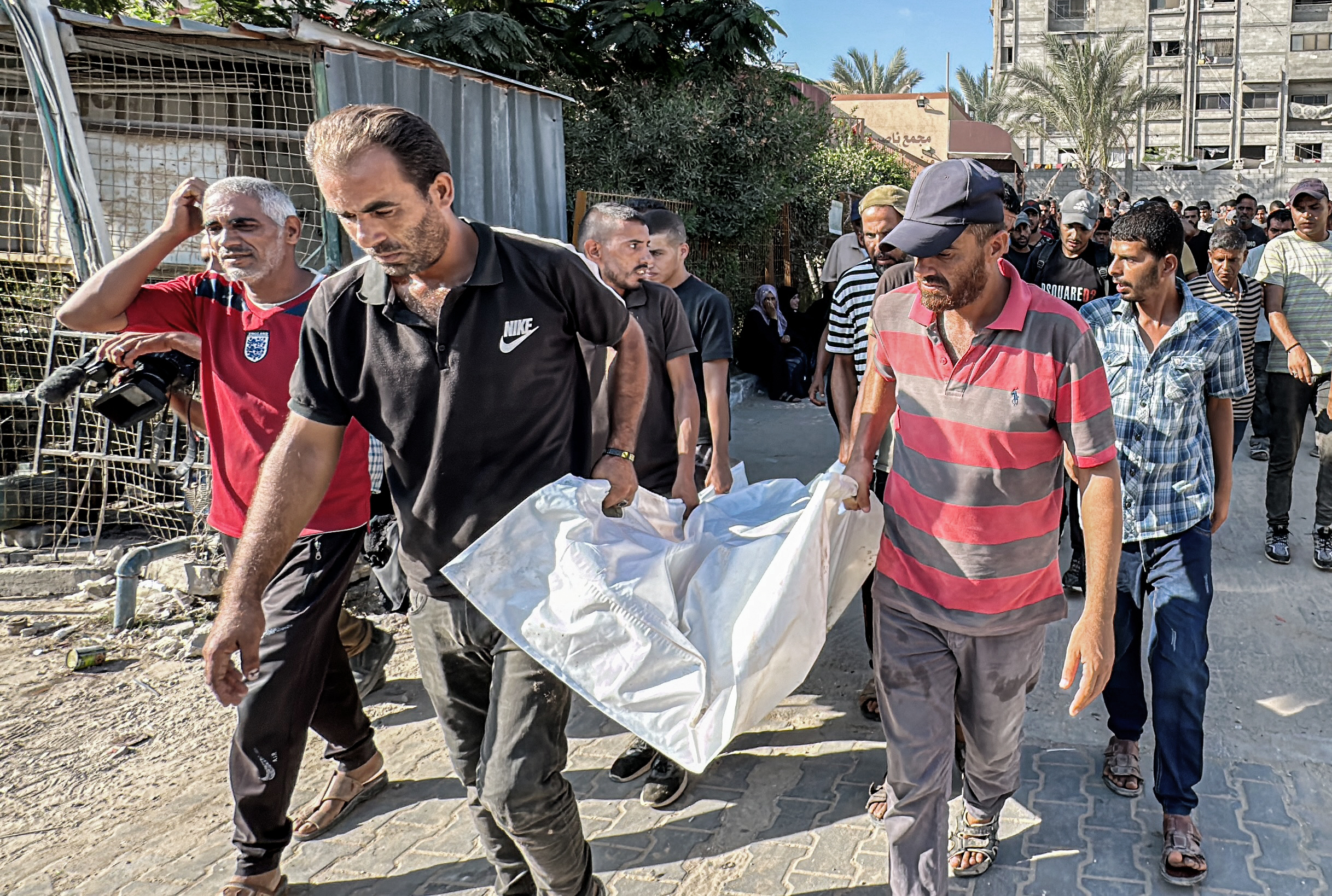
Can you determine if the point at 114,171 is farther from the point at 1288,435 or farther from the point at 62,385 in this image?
the point at 1288,435

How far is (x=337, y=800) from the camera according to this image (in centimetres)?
353

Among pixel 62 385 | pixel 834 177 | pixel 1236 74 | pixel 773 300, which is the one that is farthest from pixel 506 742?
pixel 1236 74

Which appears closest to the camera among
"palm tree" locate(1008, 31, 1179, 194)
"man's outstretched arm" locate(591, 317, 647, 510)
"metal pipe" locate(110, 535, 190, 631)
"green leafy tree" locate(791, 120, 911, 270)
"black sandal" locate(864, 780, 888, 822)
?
"man's outstretched arm" locate(591, 317, 647, 510)

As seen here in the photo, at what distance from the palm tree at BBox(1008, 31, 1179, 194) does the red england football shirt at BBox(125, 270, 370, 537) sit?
3054 cm

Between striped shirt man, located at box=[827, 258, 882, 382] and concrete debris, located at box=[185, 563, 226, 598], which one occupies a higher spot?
striped shirt man, located at box=[827, 258, 882, 382]

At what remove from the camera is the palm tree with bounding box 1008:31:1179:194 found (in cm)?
3103

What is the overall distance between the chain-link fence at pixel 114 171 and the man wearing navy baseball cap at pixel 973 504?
4857 millimetres

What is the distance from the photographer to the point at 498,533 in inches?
96.4

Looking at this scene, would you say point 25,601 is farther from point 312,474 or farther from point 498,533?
point 498,533

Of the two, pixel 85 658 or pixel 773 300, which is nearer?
pixel 85 658

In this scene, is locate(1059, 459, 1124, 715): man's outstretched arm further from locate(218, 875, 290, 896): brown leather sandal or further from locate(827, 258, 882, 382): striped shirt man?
locate(218, 875, 290, 896): brown leather sandal

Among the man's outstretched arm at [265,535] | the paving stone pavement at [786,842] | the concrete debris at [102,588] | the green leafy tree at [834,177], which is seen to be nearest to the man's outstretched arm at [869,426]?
the paving stone pavement at [786,842]

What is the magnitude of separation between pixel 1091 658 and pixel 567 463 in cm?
141

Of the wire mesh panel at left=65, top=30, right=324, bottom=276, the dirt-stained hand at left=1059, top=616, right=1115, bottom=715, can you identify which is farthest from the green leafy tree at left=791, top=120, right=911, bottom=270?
the dirt-stained hand at left=1059, top=616, right=1115, bottom=715
